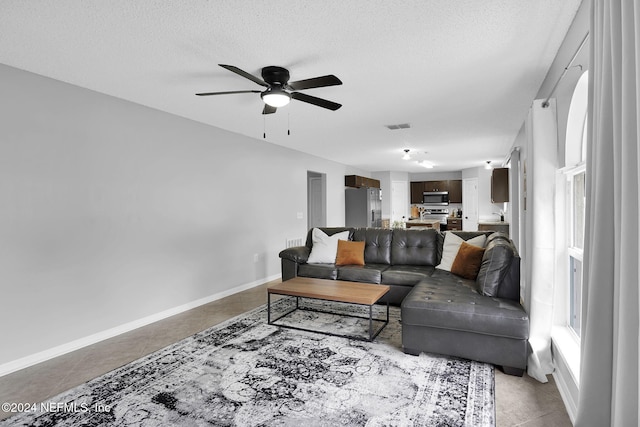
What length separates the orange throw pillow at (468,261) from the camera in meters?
3.79

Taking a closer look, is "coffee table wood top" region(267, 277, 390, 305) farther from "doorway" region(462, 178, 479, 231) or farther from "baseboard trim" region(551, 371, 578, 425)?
"doorway" region(462, 178, 479, 231)

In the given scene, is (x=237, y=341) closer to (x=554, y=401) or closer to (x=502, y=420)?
(x=502, y=420)

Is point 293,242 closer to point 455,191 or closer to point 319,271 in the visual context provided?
point 319,271

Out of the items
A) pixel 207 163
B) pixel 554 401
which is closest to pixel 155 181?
pixel 207 163

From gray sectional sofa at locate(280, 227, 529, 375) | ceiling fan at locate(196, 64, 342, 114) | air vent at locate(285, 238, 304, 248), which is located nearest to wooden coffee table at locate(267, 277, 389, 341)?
gray sectional sofa at locate(280, 227, 529, 375)

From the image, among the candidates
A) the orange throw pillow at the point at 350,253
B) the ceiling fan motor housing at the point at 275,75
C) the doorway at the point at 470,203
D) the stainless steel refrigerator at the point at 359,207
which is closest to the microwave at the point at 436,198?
the doorway at the point at 470,203

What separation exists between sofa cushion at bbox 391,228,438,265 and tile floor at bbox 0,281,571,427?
2112 millimetres

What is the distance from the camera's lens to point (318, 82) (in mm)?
2619

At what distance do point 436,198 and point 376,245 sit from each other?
22.8 feet

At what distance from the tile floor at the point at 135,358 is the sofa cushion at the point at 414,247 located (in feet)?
6.93

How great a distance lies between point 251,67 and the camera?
291 centimetres

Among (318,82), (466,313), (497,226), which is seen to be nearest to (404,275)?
(466,313)

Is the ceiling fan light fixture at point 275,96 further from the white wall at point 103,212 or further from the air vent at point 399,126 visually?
the air vent at point 399,126

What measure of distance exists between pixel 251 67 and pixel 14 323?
2872 millimetres
